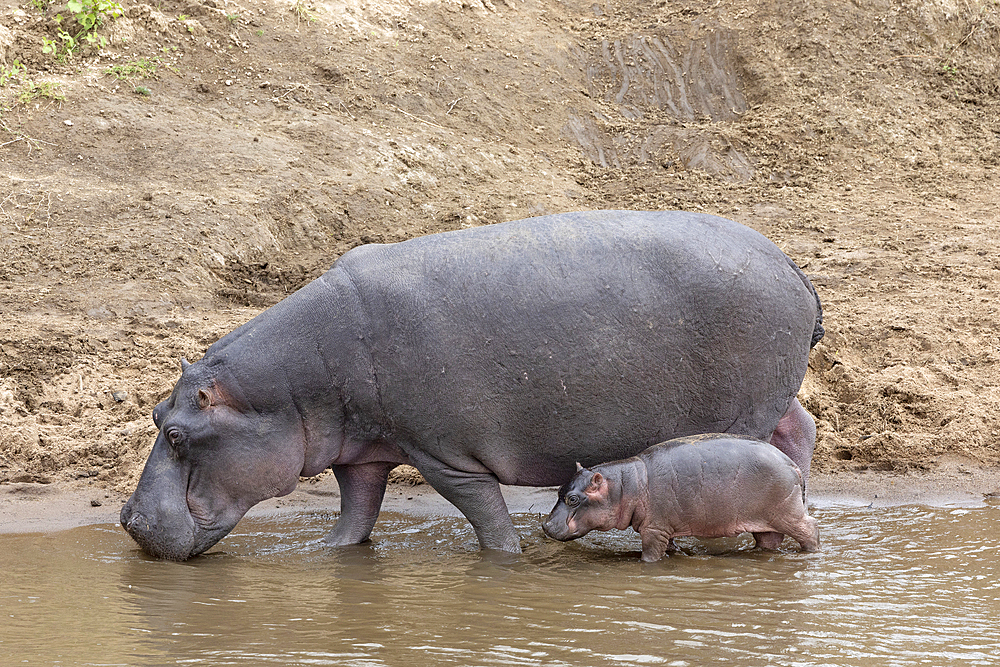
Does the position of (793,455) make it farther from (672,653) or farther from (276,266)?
(276,266)

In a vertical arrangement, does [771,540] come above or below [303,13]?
below

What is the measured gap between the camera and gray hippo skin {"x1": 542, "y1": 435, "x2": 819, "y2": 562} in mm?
5316

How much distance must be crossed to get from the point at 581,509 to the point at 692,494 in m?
0.55

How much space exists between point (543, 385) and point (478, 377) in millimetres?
317

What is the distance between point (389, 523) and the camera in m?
6.47

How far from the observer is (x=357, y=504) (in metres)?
5.90

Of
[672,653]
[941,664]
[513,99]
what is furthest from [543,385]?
[513,99]

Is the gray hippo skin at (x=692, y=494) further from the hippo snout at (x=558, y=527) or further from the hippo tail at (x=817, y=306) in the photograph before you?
the hippo tail at (x=817, y=306)

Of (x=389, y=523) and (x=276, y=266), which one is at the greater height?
(x=276, y=266)

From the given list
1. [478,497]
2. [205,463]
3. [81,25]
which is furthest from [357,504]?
[81,25]

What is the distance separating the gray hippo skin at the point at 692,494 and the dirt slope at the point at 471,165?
71.9 inches

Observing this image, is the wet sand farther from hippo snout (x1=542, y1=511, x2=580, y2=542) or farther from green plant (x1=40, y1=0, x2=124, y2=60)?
green plant (x1=40, y1=0, x2=124, y2=60)

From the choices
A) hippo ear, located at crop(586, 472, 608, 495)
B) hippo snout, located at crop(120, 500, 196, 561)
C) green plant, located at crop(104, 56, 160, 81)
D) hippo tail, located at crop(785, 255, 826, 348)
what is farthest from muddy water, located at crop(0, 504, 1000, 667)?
green plant, located at crop(104, 56, 160, 81)

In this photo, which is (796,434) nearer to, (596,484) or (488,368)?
(596,484)
